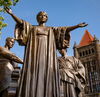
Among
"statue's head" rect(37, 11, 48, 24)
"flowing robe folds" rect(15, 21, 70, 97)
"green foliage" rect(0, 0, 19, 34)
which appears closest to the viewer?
"flowing robe folds" rect(15, 21, 70, 97)

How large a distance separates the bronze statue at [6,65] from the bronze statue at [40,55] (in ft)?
1.49

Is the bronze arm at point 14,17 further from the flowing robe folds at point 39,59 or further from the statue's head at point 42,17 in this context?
the statue's head at point 42,17

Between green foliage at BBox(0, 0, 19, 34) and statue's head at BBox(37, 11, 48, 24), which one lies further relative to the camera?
green foliage at BBox(0, 0, 19, 34)

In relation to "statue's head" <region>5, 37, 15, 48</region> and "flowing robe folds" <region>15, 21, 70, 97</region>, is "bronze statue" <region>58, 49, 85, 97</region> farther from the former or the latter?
"statue's head" <region>5, 37, 15, 48</region>

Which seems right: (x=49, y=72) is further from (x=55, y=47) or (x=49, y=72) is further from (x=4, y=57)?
(x=4, y=57)

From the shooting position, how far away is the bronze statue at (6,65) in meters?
4.71

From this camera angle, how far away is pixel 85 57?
244 feet

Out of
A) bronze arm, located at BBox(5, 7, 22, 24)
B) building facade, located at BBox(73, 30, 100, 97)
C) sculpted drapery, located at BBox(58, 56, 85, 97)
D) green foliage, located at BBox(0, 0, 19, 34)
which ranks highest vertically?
building facade, located at BBox(73, 30, 100, 97)

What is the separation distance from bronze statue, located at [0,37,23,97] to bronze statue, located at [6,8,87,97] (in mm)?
454

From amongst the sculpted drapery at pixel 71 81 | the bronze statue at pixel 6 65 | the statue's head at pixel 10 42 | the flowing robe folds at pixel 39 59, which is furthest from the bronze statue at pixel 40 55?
the sculpted drapery at pixel 71 81

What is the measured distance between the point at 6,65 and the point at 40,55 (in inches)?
33.8

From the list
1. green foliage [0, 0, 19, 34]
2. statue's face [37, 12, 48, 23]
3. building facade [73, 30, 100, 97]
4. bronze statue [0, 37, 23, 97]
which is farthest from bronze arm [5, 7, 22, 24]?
building facade [73, 30, 100, 97]

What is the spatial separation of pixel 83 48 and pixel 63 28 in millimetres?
72868

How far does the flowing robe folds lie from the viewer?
4.37m
